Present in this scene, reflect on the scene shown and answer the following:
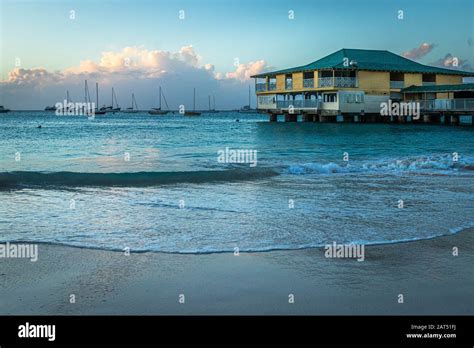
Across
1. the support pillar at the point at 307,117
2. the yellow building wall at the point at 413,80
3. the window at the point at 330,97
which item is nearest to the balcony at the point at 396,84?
the yellow building wall at the point at 413,80

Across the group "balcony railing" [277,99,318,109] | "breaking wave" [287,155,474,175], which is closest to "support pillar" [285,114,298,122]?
"balcony railing" [277,99,318,109]

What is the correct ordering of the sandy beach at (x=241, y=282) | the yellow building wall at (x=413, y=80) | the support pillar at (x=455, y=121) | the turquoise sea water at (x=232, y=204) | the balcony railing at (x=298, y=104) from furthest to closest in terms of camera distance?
1. the yellow building wall at (x=413, y=80)
2. the balcony railing at (x=298, y=104)
3. the support pillar at (x=455, y=121)
4. the turquoise sea water at (x=232, y=204)
5. the sandy beach at (x=241, y=282)

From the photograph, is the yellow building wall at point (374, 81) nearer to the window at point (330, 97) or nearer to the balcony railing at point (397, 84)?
the balcony railing at point (397, 84)

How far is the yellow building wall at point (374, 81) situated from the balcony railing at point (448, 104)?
4.76 meters

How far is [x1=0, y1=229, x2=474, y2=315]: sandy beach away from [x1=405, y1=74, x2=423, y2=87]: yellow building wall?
5992cm

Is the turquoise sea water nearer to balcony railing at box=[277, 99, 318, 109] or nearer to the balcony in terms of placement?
balcony railing at box=[277, 99, 318, 109]

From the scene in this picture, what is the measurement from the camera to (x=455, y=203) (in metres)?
12.1

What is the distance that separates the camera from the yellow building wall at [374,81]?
61906 mm

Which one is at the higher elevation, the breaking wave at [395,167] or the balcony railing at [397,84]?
the balcony railing at [397,84]

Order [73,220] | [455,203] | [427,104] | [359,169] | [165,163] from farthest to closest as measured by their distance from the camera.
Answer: [427,104] < [165,163] < [359,169] < [455,203] < [73,220]

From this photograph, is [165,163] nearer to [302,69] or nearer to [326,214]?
[326,214]

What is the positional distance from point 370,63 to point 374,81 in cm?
255

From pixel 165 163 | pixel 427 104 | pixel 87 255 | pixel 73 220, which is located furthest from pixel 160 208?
pixel 427 104

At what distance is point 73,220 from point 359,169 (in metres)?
13.5
